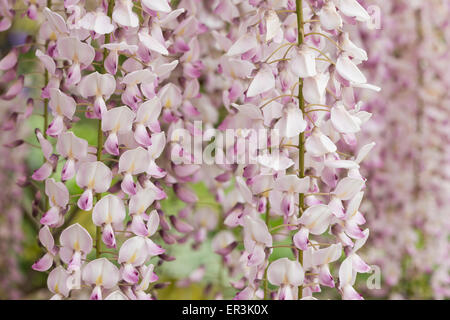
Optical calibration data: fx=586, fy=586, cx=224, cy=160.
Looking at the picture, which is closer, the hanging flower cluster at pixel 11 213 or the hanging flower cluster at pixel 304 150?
the hanging flower cluster at pixel 304 150

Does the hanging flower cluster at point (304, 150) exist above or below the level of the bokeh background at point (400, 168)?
above

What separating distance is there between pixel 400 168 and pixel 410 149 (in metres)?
0.08

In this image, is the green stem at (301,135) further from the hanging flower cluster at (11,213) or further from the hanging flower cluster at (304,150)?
the hanging flower cluster at (11,213)

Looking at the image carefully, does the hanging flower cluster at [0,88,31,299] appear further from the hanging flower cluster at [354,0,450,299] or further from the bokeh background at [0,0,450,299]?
the hanging flower cluster at [354,0,450,299]

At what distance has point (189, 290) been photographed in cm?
163

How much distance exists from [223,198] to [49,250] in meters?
0.47

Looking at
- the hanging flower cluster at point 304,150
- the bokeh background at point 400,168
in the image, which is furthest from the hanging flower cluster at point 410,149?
the hanging flower cluster at point 304,150

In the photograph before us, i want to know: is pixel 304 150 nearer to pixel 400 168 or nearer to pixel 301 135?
pixel 301 135

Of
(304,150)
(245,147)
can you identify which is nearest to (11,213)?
A: (245,147)

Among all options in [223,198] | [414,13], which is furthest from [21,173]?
[414,13]

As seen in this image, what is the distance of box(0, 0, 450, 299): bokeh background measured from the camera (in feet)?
5.69

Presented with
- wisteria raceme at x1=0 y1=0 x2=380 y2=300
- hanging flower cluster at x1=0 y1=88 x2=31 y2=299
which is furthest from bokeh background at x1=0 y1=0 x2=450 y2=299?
wisteria raceme at x1=0 y1=0 x2=380 y2=300

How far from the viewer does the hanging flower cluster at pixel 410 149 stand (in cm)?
176
